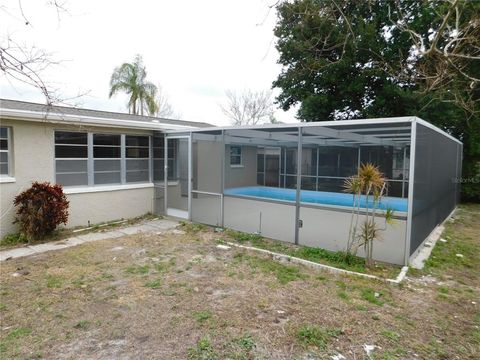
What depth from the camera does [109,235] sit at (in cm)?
771

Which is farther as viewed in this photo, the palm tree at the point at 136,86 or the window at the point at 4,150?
the palm tree at the point at 136,86

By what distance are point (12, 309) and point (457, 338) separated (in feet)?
17.0

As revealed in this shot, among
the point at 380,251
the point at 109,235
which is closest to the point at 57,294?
the point at 109,235

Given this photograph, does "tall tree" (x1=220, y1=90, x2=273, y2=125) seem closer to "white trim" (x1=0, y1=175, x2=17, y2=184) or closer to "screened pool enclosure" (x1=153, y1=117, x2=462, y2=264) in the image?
"screened pool enclosure" (x1=153, y1=117, x2=462, y2=264)

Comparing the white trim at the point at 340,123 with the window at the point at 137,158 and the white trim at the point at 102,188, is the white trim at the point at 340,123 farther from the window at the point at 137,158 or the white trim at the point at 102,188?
the white trim at the point at 102,188

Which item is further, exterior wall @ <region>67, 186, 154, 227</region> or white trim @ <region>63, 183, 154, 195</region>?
exterior wall @ <region>67, 186, 154, 227</region>

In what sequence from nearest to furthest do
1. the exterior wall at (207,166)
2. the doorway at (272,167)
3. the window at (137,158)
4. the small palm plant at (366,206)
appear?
the small palm plant at (366,206) → the doorway at (272,167) → the exterior wall at (207,166) → the window at (137,158)

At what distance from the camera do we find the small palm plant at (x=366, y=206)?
18.0ft

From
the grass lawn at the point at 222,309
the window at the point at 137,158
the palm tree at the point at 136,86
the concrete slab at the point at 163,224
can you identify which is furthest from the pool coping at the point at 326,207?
the palm tree at the point at 136,86

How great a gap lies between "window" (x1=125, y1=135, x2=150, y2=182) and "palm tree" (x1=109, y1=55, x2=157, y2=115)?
12453 mm

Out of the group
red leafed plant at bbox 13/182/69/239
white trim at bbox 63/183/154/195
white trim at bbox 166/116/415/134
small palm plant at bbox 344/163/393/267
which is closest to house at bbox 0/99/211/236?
white trim at bbox 63/183/154/195

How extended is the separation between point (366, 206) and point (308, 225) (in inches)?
55.4

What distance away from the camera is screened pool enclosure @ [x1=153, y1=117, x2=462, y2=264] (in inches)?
226

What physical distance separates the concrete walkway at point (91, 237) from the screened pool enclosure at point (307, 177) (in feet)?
2.73
